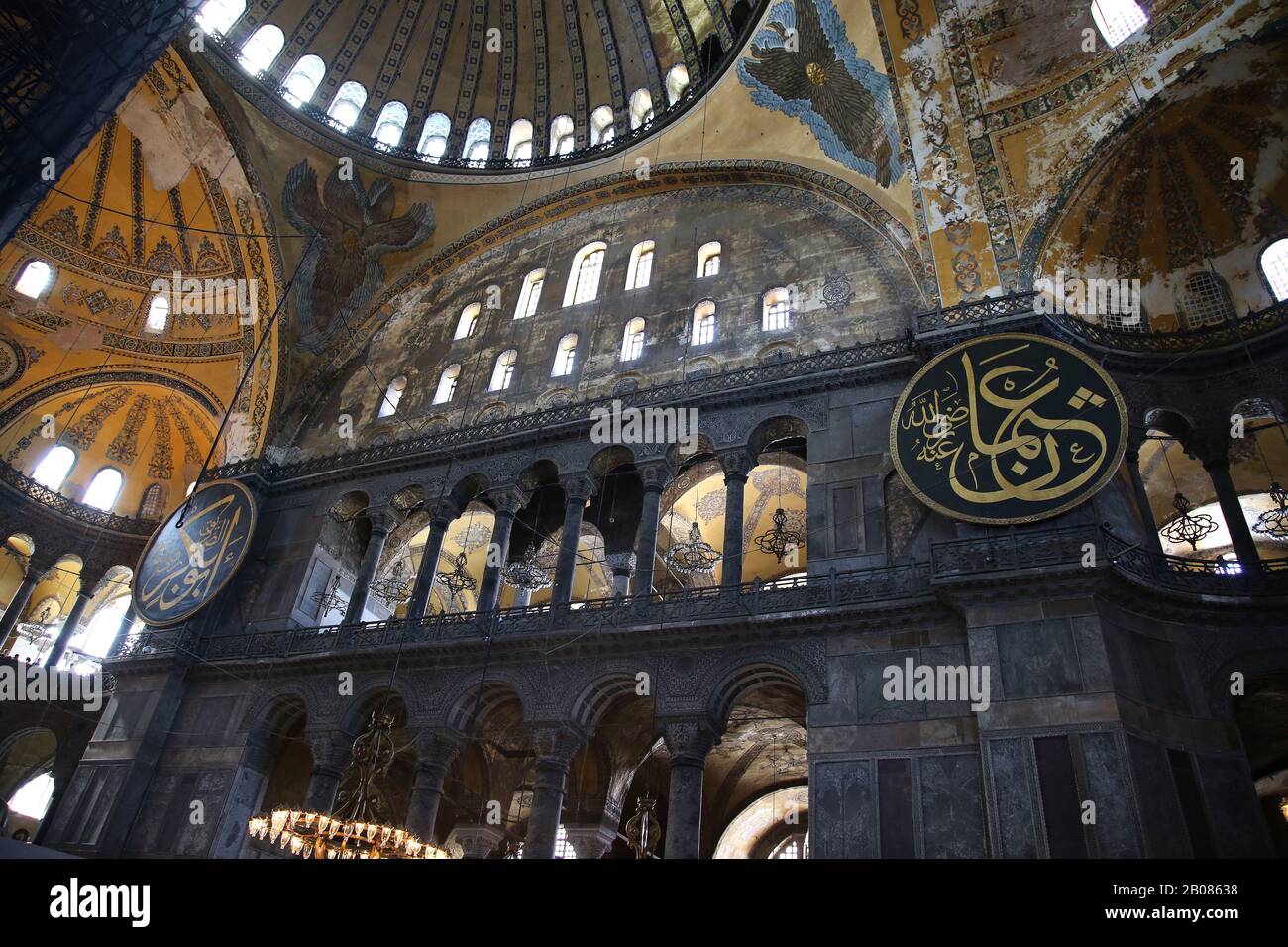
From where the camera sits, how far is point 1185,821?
756 centimetres

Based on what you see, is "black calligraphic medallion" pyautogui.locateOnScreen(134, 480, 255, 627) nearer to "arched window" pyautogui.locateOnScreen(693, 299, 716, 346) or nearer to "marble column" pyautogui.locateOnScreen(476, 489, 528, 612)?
"marble column" pyautogui.locateOnScreen(476, 489, 528, 612)

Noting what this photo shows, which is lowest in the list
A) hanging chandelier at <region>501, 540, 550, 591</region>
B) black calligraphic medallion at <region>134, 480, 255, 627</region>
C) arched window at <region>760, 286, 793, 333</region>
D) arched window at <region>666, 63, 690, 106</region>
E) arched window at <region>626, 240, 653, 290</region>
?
hanging chandelier at <region>501, 540, 550, 591</region>

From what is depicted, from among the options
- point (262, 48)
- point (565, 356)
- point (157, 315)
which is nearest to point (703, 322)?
point (565, 356)

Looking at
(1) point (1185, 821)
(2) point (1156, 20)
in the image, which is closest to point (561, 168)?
(2) point (1156, 20)

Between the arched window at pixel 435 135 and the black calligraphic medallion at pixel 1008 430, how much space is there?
41.2ft

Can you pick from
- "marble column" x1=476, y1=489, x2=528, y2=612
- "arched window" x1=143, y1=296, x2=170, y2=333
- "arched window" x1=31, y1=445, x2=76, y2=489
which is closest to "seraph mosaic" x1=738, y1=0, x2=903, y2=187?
"marble column" x1=476, y1=489, x2=528, y2=612

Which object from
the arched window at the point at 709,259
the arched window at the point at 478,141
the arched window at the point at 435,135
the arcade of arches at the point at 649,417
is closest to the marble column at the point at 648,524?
the arcade of arches at the point at 649,417

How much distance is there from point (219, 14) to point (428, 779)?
1472 centimetres

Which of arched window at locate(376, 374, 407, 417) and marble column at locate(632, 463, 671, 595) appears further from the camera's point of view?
arched window at locate(376, 374, 407, 417)

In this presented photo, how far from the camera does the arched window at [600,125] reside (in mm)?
17531

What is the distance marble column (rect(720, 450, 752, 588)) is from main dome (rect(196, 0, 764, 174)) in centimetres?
768

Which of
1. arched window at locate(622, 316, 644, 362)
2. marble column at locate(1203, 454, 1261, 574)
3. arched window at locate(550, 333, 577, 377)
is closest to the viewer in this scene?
marble column at locate(1203, 454, 1261, 574)

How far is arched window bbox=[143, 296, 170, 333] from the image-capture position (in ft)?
57.3
